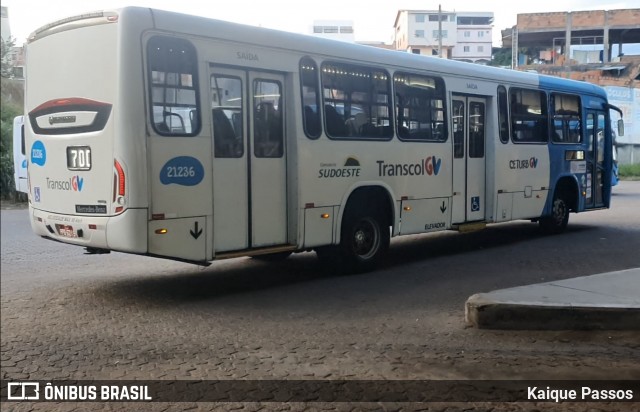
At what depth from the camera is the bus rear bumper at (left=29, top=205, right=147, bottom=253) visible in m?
6.52

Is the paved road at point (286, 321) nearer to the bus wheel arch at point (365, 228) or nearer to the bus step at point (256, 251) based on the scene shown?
the bus wheel arch at point (365, 228)

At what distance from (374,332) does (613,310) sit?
221 centimetres

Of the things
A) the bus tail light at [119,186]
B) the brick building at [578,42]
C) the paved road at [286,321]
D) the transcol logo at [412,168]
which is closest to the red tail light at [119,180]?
the bus tail light at [119,186]

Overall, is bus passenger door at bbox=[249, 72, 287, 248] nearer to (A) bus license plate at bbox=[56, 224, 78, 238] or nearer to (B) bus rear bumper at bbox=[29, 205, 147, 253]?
(B) bus rear bumper at bbox=[29, 205, 147, 253]

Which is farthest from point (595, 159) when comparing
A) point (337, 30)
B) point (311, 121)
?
point (311, 121)

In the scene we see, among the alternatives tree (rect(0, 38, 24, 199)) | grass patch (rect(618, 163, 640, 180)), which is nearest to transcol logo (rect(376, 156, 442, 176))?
tree (rect(0, 38, 24, 199))

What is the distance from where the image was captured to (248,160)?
758 cm

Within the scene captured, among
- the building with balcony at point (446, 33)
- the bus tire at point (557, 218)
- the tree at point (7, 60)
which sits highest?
the tree at point (7, 60)

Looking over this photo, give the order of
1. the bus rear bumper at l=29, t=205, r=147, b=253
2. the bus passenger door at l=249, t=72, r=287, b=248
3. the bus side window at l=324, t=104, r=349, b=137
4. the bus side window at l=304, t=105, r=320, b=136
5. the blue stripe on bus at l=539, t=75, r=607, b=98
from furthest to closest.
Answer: the blue stripe on bus at l=539, t=75, r=607, b=98
the bus side window at l=324, t=104, r=349, b=137
the bus side window at l=304, t=105, r=320, b=136
the bus passenger door at l=249, t=72, r=287, b=248
the bus rear bumper at l=29, t=205, r=147, b=253

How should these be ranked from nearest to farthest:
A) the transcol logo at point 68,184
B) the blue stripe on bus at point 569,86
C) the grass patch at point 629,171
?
1. the transcol logo at point 68,184
2. the blue stripe on bus at point 569,86
3. the grass patch at point 629,171

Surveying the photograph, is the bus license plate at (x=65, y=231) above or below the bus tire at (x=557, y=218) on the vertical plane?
above

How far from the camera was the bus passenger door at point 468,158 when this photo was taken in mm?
10406

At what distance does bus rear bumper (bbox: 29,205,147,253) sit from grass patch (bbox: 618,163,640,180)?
3501 cm

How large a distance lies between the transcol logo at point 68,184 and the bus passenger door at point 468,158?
5791 millimetres
